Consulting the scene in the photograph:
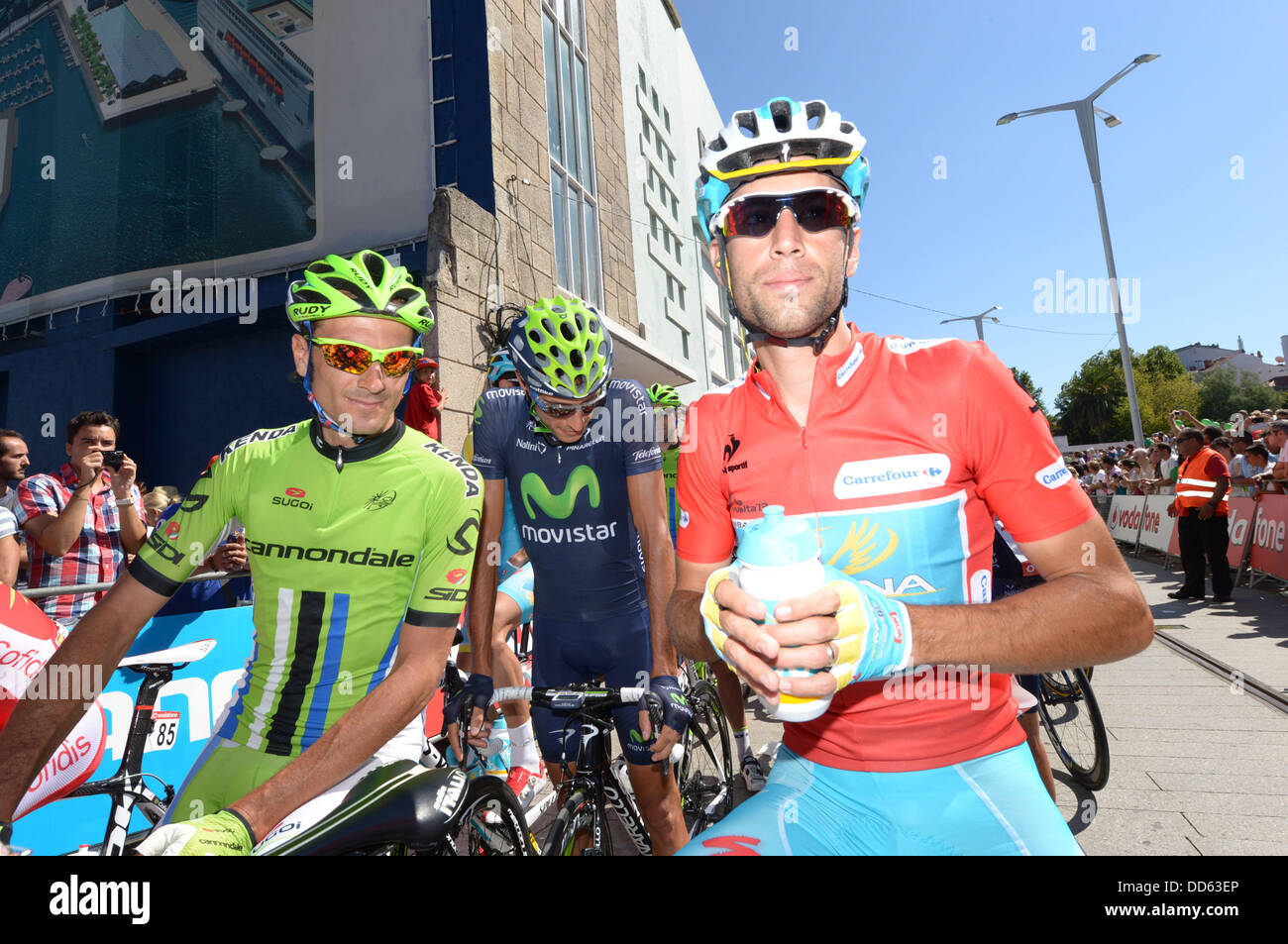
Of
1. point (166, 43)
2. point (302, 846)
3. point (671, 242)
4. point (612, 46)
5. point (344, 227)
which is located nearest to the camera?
point (302, 846)

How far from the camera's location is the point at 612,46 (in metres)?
22.5

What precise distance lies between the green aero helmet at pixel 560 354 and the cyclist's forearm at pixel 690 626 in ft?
5.58

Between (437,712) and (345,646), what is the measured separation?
2.69 meters

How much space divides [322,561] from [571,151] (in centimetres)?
1772

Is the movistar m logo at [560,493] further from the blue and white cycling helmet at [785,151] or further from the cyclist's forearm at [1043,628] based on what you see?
the cyclist's forearm at [1043,628]

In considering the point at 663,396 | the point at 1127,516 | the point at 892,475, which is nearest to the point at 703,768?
the point at 892,475

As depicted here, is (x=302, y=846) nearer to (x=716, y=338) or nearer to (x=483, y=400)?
(x=483, y=400)

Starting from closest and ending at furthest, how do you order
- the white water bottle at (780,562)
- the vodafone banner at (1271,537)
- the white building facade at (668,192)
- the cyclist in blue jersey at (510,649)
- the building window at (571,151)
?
the white water bottle at (780,562) → the cyclist in blue jersey at (510,649) → the vodafone banner at (1271,537) → the building window at (571,151) → the white building facade at (668,192)

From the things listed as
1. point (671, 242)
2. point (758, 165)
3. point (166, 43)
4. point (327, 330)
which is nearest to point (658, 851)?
point (327, 330)

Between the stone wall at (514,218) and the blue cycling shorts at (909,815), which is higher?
the stone wall at (514,218)

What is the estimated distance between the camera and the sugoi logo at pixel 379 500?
8.64ft

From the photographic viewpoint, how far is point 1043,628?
154 cm
